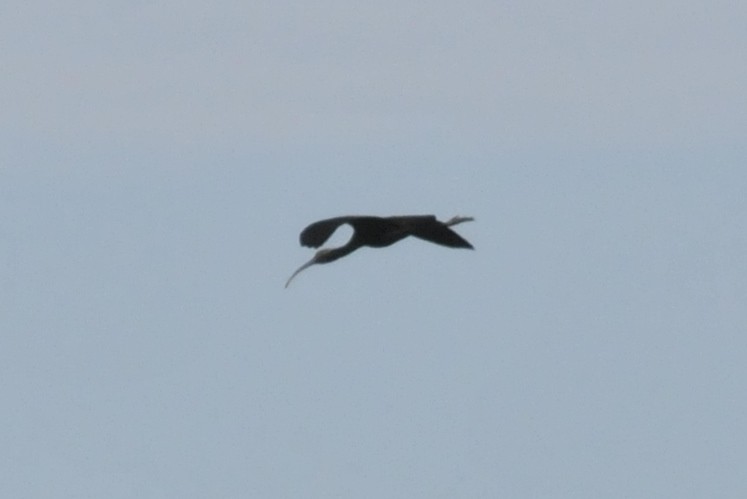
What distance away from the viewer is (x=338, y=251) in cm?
4259

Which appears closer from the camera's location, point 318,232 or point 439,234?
point 318,232

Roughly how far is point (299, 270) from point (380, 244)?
243cm

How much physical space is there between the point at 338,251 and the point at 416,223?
222cm

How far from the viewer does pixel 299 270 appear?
4359cm

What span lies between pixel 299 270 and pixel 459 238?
328 centimetres

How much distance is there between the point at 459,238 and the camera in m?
41.2

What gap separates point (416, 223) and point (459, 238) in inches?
33.2

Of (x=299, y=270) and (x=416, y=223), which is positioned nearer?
(x=416, y=223)

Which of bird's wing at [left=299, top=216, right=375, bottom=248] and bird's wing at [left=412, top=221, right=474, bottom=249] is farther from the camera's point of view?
bird's wing at [left=412, top=221, right=474, bottom=249]

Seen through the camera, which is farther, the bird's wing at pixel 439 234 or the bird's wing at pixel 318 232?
the bird's wing at pixel 439 234
